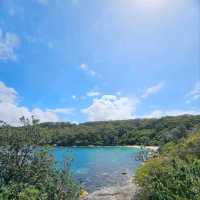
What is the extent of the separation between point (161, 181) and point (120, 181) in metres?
29.8

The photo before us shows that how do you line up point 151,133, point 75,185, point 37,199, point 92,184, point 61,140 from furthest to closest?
point 61,140 → point 151,133 → point 92,184 → point 75,185 → point 37,199

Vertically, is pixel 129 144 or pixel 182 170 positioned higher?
pixel 129 144

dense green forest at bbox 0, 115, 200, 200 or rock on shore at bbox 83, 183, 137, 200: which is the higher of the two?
dense green forest at bbox 0, 115, 200, 200

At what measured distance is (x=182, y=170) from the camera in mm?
14375

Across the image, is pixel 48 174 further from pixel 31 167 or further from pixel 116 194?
pixel 116 194

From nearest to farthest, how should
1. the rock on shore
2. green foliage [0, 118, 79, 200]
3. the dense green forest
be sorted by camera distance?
1. the dense green forest
2. green foliage [0, 118, 79, 200]
3. the rock on shore

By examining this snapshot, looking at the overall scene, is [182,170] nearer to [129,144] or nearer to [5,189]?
[5,189]

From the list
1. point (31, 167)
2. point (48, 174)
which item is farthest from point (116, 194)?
point (31, 167)

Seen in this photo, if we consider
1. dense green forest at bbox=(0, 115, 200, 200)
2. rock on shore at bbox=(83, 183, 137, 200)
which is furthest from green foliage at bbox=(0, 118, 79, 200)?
rock on shore at bbox=(83, 183, 137, 200)

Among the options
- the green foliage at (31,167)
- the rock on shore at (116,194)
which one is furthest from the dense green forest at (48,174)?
the rock on shore at (116,194)

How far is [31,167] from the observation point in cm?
1902

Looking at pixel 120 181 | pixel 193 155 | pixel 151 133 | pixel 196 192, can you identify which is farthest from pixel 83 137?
pixel 196 192

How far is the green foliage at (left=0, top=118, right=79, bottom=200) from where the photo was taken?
1805cm

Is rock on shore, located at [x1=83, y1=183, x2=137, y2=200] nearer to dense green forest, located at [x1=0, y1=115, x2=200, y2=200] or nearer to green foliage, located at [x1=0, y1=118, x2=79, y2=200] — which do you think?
dense green forest, located at [x1=0, y1=115, x2=200, y2=200]
